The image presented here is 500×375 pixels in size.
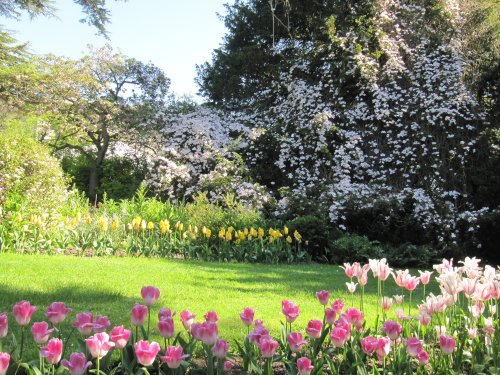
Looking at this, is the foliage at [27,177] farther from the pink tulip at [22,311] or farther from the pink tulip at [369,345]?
the pink tulip at [369,345]

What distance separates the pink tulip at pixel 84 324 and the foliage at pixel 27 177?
5.47 metres

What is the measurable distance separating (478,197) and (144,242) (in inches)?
271

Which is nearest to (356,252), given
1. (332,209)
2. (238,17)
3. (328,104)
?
(332,209)

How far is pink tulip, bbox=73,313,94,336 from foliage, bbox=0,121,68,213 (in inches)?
215

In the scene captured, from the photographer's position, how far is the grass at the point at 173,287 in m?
3.57

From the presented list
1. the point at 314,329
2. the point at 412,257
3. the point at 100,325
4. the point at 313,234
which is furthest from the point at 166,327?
the point at 412,257

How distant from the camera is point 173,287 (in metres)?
4.49

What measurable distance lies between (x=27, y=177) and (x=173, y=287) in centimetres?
390

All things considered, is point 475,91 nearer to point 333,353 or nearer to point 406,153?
point 406,153

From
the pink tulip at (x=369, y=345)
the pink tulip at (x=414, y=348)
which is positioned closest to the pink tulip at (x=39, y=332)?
the pink tulip at (x=369, y=345)

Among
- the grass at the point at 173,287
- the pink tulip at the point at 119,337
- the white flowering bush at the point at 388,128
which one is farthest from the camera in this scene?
the white flowering bush at the point at 388,128

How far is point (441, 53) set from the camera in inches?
422

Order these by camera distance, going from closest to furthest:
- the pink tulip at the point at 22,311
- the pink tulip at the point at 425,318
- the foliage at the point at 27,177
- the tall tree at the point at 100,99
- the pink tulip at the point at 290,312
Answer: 1. the pink tulip at the point at 22,311
2. the pink tulip at the point at 290,312
3. the pink tulip at the point at 425,318
4. the foliage at the point at 27,177
5. the tall tree at the point at 100,99

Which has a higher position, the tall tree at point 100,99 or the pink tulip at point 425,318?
the tall tree at point 100,99
